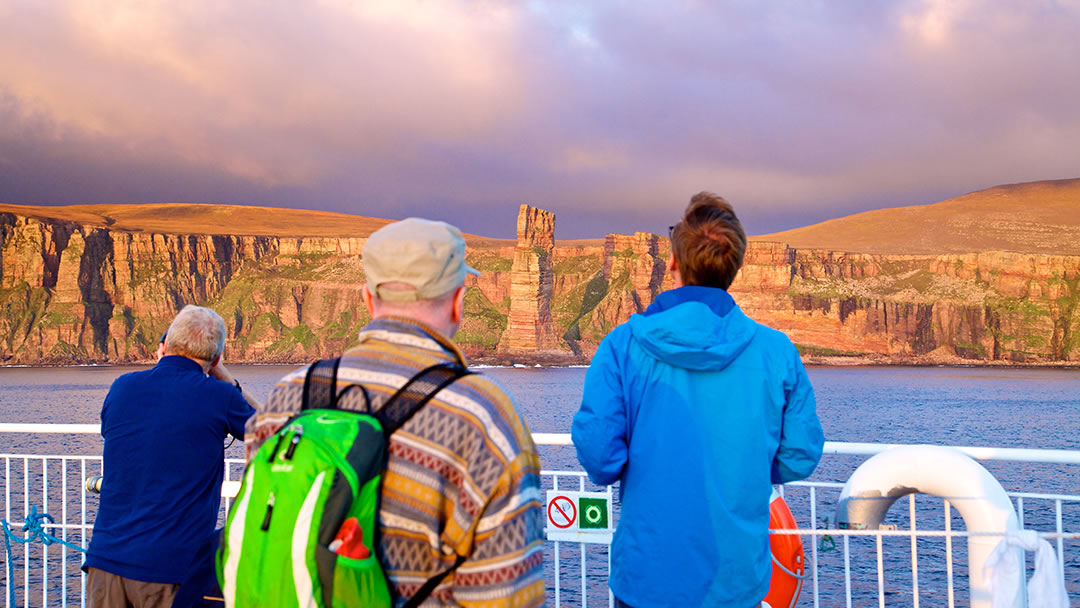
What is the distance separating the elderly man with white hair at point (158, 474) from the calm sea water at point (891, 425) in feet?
4.87

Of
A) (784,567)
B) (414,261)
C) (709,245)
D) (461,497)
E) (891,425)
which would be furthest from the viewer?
(891,425)

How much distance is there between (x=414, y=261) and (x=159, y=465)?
72.5 inches

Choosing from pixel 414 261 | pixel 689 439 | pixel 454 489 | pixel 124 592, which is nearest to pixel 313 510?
pixel 454 489

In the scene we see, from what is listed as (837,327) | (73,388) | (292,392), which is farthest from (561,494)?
(837,327)

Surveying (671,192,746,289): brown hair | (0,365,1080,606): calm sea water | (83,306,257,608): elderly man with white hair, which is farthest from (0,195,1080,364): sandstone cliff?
(671,192,746,289): brown hair

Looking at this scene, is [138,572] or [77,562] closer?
[138,572]

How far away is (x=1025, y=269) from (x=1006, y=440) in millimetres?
143595

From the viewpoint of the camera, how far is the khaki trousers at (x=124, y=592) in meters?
3.10

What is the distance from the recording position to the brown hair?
260 cm

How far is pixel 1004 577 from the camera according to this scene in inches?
125

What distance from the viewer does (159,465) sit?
3064 mm

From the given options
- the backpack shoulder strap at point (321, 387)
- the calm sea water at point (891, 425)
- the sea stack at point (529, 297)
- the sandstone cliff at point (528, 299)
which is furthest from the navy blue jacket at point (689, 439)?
the sea stack at point (529, 297)

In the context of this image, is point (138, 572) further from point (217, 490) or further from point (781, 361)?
point (781, 361)

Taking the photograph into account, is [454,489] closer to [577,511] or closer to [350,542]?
[350,542]
